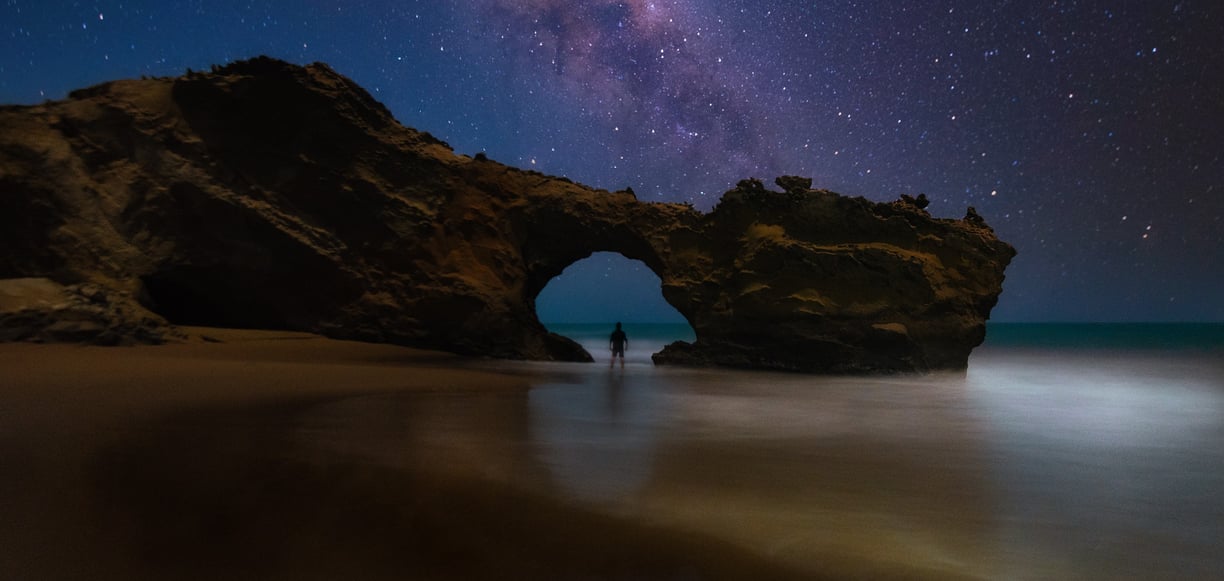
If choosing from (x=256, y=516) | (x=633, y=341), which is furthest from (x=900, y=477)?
(x=633, y=341)

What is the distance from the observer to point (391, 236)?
14539mm

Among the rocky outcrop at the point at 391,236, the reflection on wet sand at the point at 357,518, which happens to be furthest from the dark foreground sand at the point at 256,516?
the rocky outcrop at the point at 391,236

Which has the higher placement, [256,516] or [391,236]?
[391,236]

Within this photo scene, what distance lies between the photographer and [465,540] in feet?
9.32

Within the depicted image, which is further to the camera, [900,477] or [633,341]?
[633,341]

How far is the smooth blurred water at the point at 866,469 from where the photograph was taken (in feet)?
9.98

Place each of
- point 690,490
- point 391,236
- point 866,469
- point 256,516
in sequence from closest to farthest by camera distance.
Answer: point 256,516, point 690,490, point 866,469, point 391,236

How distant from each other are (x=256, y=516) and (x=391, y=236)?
12.3 meters

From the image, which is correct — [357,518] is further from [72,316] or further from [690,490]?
[72,316]

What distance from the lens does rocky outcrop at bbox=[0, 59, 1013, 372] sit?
12523mm

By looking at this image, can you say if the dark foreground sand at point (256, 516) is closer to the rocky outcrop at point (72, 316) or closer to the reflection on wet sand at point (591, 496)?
the reflection on wet sand at point (591, 496)

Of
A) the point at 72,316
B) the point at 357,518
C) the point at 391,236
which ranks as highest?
the point at 391,236

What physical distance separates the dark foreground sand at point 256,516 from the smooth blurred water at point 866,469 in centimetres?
37

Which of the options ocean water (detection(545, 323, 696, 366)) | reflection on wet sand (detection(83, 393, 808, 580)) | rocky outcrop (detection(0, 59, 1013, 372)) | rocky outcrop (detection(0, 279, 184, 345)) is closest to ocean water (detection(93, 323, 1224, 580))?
reflection on wet sand (detection(83, 393, 808, 580))
